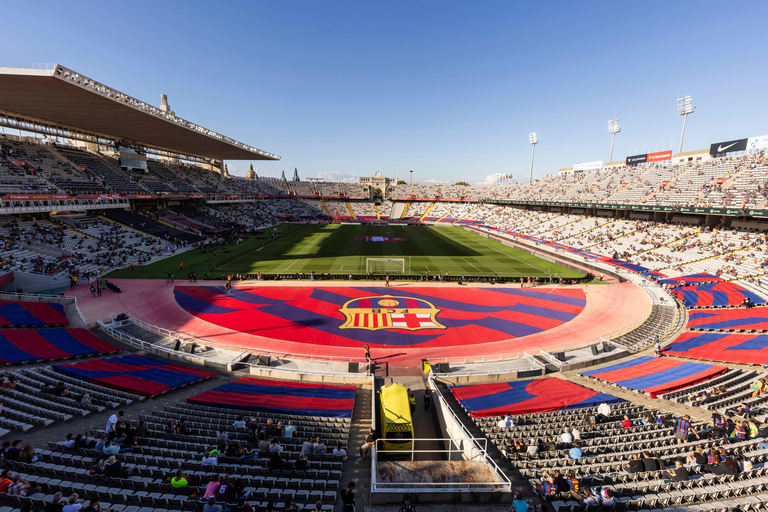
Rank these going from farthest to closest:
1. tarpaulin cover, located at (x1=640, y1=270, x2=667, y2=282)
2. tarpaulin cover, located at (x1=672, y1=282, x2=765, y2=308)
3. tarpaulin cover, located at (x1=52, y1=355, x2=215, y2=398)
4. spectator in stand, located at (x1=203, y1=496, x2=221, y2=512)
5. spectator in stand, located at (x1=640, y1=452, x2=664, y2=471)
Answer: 1. tarpaulin cover, located at (x1=640, y1=270, x2=667, y2=282)
2. tarpaulin cover, located at (x1=672, y1=282, x2=765, y2=308)
3. tarpaulin cover, located at (x1=52, y1=355, x2=215, y2=398)
4. spectator in stand, located at (x1=640, y1=452, x2=664, y2=471)
5. spectator in stand, located at (x1=203, y1=496, x2=221, y2=512)

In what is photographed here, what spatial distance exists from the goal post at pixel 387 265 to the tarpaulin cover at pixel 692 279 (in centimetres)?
2785

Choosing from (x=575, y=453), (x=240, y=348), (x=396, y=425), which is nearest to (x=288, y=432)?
(x=396, y=425)

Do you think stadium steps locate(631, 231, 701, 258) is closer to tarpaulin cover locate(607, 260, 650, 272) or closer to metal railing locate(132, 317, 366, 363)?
tarpaulin cover locate(607, 260, 650, 272)

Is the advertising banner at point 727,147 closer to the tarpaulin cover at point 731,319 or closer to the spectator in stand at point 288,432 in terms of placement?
the tarpaulin cover at point 731,319

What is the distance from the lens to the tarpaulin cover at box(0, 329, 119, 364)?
1599cm

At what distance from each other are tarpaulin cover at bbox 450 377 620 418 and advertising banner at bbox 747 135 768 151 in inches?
2595

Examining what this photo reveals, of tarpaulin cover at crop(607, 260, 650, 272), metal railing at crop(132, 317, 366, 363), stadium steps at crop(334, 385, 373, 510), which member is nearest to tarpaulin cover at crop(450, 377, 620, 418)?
stadium steps at crop(334, 385, 373, 510)

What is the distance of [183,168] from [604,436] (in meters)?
94.3

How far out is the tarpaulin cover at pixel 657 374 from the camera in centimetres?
1461

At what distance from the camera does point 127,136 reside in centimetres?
5712

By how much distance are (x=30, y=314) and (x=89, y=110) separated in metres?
30.5

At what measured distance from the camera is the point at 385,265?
42438 millimetres

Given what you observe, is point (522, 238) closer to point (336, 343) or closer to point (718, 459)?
point (336, 343)

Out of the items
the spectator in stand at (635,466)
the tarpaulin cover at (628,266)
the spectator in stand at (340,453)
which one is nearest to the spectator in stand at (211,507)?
the spectator in stand at (340,453)
